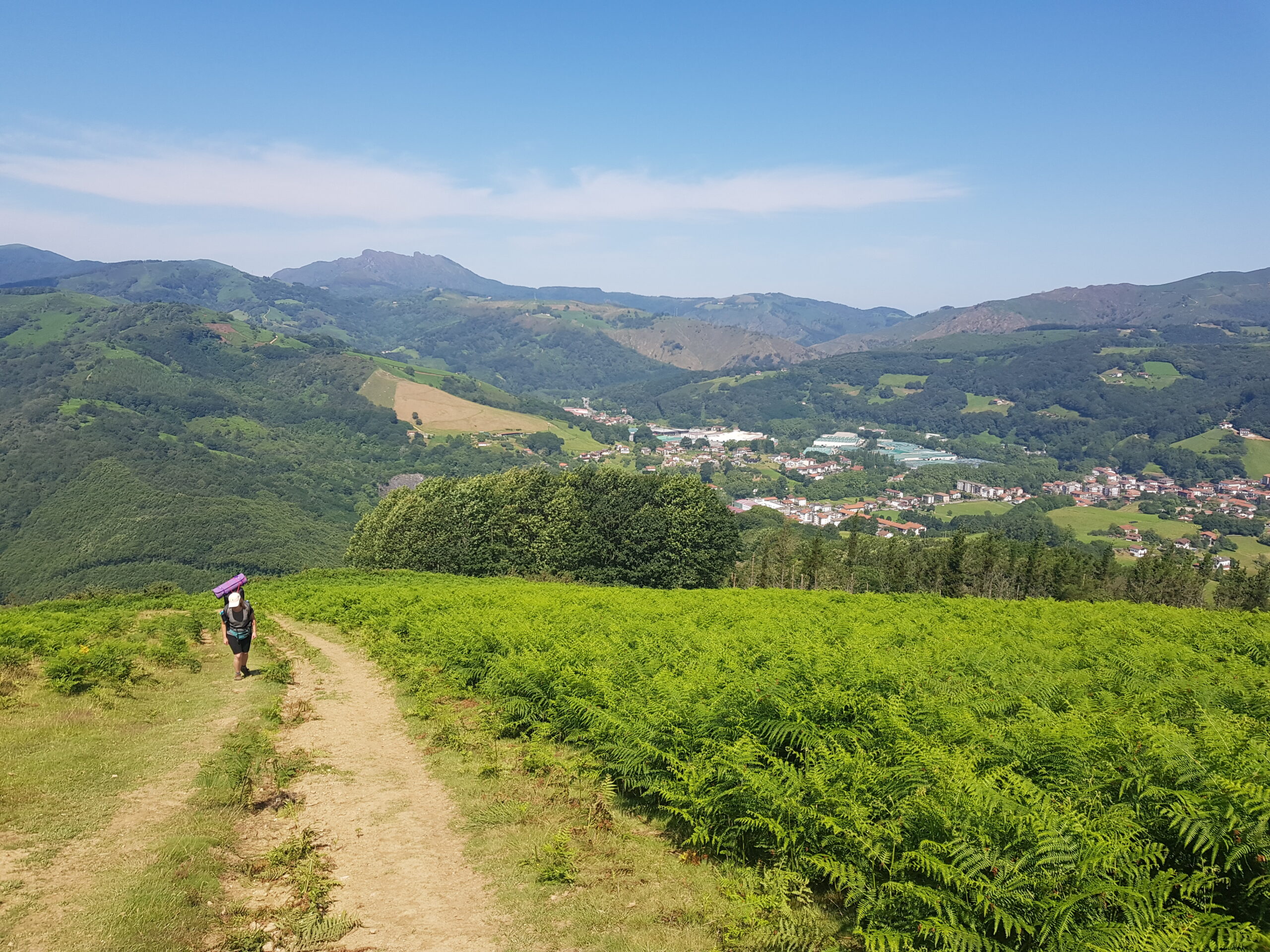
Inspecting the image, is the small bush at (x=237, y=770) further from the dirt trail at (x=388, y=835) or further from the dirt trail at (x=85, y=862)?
the dirt trail at (x=388, y=835)

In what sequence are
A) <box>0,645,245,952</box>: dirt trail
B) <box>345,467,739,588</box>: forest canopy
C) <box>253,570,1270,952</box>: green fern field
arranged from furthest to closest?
<box>345,467,739,588</box>: forest canopy → <box>0,645,245,952</box>: dirt trail → <box>253,570,1270,952</box>: green fern field

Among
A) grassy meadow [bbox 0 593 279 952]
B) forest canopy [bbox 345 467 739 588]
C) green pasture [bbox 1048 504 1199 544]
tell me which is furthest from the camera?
green pasture [bbox 1048 504 1199 544]

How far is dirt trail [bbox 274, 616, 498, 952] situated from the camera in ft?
19.5

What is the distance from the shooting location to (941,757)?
6.27 meters

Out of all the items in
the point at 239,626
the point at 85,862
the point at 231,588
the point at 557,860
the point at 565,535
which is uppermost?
the point at 231,588

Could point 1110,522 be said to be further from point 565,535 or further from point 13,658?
point 13,658

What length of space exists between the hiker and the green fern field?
117 inches

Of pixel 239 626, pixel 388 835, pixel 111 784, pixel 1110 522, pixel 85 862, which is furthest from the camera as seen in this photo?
pixel 1110 522

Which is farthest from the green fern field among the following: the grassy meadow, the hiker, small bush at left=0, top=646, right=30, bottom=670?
small bush at left=0, top=646, right=30, bottom=670

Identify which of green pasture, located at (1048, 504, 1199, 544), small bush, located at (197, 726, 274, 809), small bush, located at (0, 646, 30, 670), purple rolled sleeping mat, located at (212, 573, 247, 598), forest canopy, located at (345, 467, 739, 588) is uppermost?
purple rolled sleeping mat, located at (212, 573, 247, 598)

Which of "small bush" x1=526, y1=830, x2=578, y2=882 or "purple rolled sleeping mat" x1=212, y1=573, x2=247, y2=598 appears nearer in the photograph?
"small bush" x1=526, y1=830, x2=578, y2=882

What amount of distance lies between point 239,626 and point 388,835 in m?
8.54

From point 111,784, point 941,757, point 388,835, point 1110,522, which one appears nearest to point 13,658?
point 111,784

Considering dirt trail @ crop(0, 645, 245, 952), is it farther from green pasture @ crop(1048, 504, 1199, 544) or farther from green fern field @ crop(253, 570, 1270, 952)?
green pasture @ crop(1048, 504, 1199, 544)
